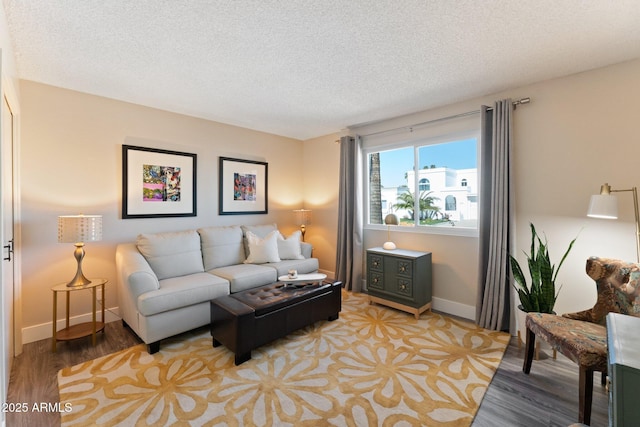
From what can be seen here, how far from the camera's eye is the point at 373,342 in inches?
105

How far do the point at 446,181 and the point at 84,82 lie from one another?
4.05 meters

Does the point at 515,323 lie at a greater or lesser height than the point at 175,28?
lesser

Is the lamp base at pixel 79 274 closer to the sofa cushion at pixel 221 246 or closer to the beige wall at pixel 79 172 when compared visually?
the beige wall at pixel 79 172

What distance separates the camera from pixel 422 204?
3674 millimetres

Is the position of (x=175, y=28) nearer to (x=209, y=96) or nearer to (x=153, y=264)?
(x=209, y=96)

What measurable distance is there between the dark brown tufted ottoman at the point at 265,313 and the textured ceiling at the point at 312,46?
6.82ft

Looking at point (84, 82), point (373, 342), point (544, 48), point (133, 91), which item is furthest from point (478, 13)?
point (84, 82)

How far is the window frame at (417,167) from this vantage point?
→ 3.19 m

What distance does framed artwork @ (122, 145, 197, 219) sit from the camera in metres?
3.23

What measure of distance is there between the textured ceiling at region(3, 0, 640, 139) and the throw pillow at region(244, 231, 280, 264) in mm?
1761

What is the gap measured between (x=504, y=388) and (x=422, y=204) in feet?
7.12

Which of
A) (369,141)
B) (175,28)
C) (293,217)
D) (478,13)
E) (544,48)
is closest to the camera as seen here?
→ (478,13)

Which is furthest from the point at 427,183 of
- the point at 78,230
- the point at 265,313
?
the point at 78,230

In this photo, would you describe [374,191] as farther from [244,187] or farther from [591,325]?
[591,325]
